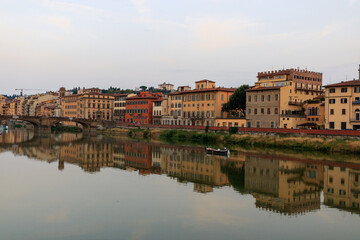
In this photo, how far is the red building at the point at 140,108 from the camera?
303ft

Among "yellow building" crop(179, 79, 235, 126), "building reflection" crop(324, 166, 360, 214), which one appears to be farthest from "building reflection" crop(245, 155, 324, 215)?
"yellow building" crop(179, 79, 235, 126)

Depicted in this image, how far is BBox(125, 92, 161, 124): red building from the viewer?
9238cm

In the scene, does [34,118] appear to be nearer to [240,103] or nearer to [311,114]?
[240,103]

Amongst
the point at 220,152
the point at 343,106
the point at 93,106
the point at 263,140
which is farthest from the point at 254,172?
the point at 93,106

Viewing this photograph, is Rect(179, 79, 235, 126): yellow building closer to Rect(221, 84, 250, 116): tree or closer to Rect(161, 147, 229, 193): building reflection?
Rect(221, 84, 250, 116): tree

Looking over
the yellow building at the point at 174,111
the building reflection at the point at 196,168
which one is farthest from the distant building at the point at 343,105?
the yellow building at the point at 174,111

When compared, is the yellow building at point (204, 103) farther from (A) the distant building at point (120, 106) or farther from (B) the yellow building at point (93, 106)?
(B) the yellow building at point (93, 106)

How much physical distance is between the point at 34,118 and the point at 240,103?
178 ft

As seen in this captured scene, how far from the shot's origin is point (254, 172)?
3203cm

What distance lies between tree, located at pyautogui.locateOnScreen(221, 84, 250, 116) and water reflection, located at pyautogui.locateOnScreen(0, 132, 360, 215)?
79.8 feet

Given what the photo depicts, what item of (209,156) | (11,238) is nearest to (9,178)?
(11,238)

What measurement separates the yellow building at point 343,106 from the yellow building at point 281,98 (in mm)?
7645

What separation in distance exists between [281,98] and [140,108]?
144ft

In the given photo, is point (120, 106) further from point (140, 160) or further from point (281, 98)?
point (140, 160)
